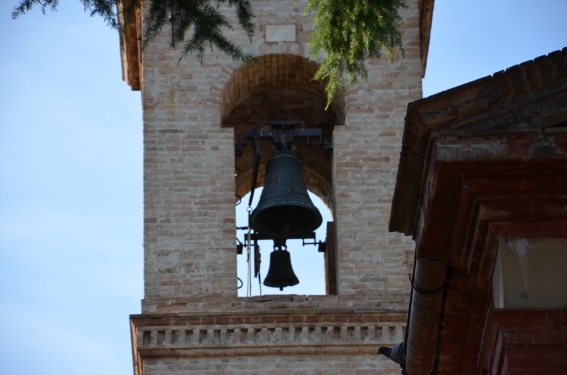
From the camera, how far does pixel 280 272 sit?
19.8 metres

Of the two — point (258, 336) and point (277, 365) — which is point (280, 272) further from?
point (277, 365)

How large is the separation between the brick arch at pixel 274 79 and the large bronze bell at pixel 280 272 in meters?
1.58

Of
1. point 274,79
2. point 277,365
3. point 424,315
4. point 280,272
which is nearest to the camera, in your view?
point 424,315

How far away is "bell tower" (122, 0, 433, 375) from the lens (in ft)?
60.4

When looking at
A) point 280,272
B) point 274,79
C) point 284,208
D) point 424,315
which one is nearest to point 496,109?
point 424,315

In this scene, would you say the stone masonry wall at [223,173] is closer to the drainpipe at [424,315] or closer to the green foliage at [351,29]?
the green foliage at [351,29]

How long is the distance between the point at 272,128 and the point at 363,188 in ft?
3.87

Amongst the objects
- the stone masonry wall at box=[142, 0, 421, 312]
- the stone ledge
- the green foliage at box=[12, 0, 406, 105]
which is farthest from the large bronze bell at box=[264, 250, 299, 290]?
the green foliage at box=[12, 0, 406, 105]

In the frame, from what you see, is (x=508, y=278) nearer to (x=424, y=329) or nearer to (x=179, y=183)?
(x=424, y=329)

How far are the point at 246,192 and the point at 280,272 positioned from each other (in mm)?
1951

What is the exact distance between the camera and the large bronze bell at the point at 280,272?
19.8 meters

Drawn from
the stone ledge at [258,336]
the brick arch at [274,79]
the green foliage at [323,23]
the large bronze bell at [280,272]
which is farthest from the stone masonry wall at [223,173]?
the green foliage at [323,23]

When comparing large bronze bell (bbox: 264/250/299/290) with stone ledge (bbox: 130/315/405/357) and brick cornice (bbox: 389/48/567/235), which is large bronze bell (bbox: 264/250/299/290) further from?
brick cornice (bbox: 389/48/567/235)

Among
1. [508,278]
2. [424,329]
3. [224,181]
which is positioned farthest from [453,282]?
[224,181]
